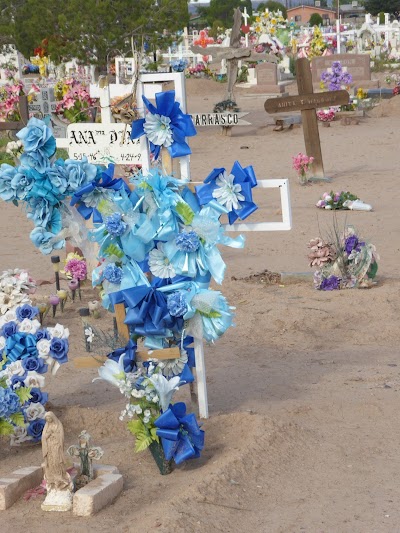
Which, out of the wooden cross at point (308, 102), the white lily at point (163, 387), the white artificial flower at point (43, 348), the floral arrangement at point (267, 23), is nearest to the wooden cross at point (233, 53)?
the wooden cross at point (308, 102)

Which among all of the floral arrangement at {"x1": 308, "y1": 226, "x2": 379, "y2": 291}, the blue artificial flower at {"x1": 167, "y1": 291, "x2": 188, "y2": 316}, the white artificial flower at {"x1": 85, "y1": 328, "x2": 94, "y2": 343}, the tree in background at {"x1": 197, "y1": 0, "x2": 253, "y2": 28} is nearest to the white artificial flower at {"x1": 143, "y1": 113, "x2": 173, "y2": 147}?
the blue artificial flower at {"x1": 167, "y1": 291, "x2": 188, "y2": 316}

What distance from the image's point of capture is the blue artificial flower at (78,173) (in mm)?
5266

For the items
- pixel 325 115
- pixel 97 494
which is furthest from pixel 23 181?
pixel 325 115

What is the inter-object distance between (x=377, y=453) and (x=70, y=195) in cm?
208

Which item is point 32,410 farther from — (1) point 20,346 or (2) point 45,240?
(2) point 45,240

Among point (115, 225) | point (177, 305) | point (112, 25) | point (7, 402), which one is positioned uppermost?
point (112, 25)

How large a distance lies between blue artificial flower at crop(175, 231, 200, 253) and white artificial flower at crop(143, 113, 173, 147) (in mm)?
636

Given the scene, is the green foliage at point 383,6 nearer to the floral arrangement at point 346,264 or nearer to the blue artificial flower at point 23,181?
the floral arrangement at point 346,264

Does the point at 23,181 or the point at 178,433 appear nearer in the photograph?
the point at 178,433

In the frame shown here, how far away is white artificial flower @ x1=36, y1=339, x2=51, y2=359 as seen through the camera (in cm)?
545

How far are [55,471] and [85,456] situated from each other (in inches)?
6.7

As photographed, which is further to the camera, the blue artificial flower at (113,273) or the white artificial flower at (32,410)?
the white artificial flower at (32,410)

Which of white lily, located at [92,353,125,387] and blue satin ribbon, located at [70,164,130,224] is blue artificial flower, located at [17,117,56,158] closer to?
blue satin ribbon, located at [70,164,130,224]

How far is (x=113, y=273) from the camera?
515 centimetres
